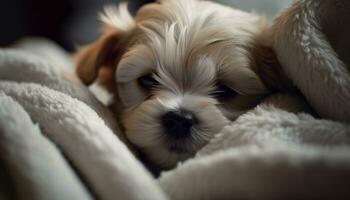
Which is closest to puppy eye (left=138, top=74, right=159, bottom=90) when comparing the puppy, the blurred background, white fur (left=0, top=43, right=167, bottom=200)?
the puppy

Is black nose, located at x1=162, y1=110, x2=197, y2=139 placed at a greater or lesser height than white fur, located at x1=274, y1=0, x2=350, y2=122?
lesser

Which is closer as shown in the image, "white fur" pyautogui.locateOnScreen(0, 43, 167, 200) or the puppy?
"white fur" pyautogui.locateOnScreen(0, 43, 167, 200)

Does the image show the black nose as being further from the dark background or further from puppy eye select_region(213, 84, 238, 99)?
the dark background

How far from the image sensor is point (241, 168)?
839mm

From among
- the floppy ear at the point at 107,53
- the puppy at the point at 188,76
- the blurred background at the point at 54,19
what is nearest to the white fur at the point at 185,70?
the puppy at the point at 188,76

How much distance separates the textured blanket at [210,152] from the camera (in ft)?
2.64

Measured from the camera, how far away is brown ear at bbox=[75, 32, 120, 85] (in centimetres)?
147

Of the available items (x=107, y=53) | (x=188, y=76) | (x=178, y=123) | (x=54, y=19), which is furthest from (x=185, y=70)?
(x=54, y=19)

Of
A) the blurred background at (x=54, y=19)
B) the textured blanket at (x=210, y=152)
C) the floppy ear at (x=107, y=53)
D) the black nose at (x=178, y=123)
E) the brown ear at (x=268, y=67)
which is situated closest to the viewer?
the textured blanket at (x=210, y=152)

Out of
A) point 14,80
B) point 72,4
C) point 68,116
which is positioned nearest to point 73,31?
point 72,4

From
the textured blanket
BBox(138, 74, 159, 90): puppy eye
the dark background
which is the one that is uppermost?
the textured blanket

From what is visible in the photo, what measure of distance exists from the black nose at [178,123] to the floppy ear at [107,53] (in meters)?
0.33

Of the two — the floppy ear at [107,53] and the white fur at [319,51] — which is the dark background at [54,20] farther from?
the white fur at [319,51]

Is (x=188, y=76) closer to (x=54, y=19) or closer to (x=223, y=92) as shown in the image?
(x=223, y=92)
